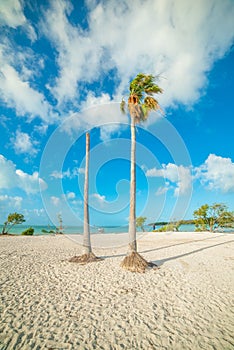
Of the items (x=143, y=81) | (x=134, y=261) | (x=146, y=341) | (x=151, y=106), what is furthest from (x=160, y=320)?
(x=143, y=81)

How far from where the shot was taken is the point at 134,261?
8.95 m

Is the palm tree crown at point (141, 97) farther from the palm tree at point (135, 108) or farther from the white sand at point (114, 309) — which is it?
the white sand at point (114, 309)

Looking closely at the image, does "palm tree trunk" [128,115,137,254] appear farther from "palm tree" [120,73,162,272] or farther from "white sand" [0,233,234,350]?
"white sand" [0,233,234,350]

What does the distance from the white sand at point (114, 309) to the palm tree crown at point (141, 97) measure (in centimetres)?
831

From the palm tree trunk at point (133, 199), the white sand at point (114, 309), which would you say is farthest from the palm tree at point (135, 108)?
the white sand at point (114, 309)

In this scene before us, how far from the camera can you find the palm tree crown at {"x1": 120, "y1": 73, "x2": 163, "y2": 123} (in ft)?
32.3

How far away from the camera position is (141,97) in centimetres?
1024

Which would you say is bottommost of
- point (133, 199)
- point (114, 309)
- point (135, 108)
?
point (114, 309)

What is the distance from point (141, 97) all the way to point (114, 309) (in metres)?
10.0

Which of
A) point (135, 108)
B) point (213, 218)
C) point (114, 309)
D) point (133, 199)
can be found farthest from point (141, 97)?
point (213, 218)

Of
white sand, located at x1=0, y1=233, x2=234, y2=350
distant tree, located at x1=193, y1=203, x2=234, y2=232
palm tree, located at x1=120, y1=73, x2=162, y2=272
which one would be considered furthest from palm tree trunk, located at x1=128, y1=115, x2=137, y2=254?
distant tree, located at x1=193, y1=203, x2=234, y2=232

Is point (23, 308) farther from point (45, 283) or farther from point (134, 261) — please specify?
point (134, 261)

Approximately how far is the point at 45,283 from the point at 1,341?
3399 mm

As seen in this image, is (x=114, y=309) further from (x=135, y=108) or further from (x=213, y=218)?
(x=213, y=218)
